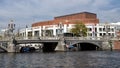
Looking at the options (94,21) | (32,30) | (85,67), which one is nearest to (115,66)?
(85,67)

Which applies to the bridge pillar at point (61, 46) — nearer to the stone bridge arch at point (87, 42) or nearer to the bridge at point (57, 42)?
the bridge at point (57, 42)

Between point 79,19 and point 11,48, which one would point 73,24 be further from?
point 11,48

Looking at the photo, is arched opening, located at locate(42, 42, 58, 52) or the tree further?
the tree

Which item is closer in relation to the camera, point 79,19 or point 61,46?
point 61,46

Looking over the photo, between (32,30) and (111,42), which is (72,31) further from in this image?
(32,30)

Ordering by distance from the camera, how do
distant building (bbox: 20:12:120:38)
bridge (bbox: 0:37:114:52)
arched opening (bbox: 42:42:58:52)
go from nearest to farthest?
bridge (bbox: 0:37:114:52)
arched opening (bbox: 42:42:58:52)
distant building (bbox: 20:12:120:38)

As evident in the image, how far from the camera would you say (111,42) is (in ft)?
402

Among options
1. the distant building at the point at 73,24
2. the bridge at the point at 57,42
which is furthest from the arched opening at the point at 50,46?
the distant building at the point at 73,24

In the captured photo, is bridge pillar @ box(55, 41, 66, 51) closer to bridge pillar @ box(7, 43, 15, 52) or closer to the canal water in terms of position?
bridge pillar @ box(7, 43, 15, 52)

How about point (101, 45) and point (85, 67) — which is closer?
point (85, 67)

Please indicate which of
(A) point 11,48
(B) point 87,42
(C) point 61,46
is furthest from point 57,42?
(A) point 11,48

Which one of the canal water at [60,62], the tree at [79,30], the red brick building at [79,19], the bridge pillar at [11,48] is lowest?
the canal water at [60,62]

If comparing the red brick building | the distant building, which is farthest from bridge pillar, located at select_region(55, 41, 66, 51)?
the red brick building

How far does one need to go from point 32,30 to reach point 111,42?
277 ft
